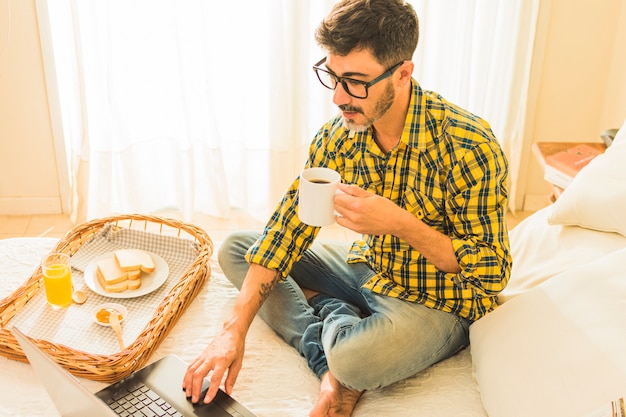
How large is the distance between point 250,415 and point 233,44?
1.86 metres

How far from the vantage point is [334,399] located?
151 cm

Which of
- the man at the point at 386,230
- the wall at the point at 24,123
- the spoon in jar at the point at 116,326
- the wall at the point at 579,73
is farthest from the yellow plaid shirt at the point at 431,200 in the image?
the wall at the point at 24,123

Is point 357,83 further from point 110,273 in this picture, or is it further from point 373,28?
point 110,273

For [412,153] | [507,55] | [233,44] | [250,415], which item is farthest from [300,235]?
[507,55]

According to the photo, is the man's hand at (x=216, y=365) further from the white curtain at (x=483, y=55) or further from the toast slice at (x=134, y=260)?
the white curtain at (x=483, y=55)

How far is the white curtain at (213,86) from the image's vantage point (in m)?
2.85

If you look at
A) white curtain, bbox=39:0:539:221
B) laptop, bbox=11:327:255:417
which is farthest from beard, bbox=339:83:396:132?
white curtain, bbox=39:0:539:221

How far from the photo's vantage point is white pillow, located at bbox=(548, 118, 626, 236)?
1773 millimetres

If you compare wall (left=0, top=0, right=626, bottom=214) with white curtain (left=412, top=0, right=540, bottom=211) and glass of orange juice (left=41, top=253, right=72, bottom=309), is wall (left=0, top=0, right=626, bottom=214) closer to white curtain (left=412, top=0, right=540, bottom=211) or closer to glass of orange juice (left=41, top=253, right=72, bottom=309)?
white curtain (left=412, top=0, right=540, bottom=211)

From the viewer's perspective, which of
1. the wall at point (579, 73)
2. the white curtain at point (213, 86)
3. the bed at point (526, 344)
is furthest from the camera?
the wall at point (579, 73)

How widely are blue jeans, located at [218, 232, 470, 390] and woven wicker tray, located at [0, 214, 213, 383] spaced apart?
12cm

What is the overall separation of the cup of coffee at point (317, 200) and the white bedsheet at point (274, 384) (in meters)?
0.39

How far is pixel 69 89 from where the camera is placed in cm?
295

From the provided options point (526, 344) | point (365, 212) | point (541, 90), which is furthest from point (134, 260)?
point (541, 90)
